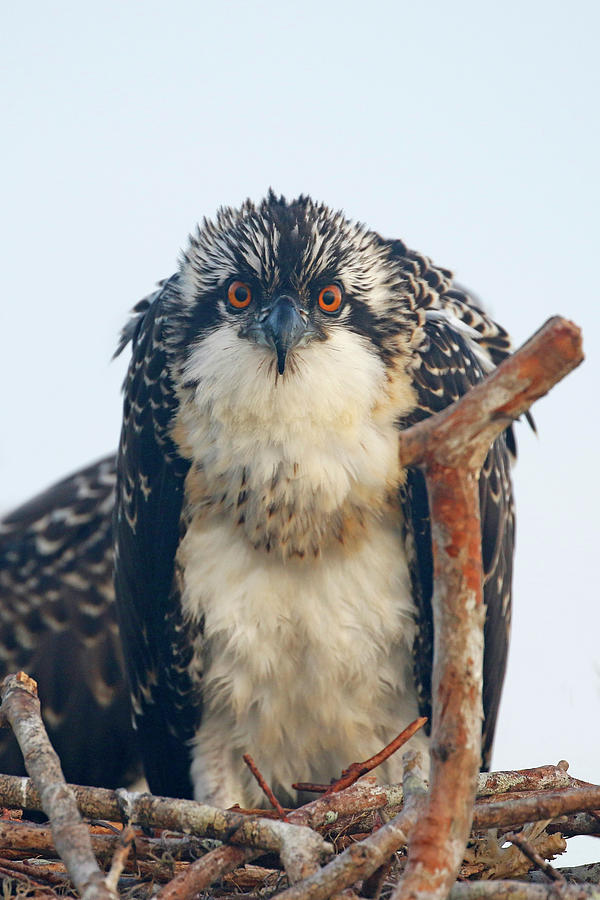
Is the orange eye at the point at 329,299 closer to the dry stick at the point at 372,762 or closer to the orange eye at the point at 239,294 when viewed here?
the orange eye at the point at 239,294

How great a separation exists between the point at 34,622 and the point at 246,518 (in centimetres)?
175

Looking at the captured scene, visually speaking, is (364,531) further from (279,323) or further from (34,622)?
(34,622)

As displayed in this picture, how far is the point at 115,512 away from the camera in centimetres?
518

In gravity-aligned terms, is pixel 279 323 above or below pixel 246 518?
above

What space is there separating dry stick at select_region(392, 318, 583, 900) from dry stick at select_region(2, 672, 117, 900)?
761mm

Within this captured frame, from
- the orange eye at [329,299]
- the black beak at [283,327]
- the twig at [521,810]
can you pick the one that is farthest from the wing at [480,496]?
the twig at [521,810]

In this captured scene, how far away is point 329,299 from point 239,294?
34 centimetres

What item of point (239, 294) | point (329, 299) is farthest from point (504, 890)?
point (239, 294)

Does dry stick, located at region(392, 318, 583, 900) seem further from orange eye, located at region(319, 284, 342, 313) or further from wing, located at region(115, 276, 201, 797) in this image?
wing, located at region(115, 276, 201, 797)

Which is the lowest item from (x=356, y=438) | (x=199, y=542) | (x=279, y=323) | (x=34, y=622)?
(x=34, y=622)

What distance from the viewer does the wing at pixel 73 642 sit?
5781mm

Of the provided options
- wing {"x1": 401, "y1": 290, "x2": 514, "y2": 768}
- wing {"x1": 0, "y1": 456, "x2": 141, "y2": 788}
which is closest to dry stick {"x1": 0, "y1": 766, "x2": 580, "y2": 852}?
wing {"x1": 401, "y1": 290, "x2": 514, "y2": 768}

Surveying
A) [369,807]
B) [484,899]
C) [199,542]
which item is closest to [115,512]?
[199,542]

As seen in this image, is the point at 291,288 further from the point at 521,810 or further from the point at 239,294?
the point at 521,810
